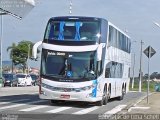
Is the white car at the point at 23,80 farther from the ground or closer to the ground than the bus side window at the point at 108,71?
closer to the ground

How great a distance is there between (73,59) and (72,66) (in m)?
0.33

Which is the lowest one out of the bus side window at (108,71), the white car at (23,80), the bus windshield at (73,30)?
the white car at (23,80)

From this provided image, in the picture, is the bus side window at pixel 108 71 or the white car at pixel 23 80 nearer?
the bus side window at pixel 108 71

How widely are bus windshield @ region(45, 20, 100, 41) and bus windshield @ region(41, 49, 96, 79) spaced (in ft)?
2.54

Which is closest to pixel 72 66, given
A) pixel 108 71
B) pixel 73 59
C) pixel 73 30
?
pixel 73 59

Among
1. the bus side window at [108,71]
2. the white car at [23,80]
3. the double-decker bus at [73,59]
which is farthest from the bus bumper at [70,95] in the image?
the white car at [23,80]

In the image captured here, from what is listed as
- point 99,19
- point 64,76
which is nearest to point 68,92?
point 64,76

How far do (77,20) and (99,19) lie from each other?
3.50 ft

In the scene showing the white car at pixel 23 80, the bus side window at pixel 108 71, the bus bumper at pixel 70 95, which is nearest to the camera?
the bus bumper at pixel 70 95

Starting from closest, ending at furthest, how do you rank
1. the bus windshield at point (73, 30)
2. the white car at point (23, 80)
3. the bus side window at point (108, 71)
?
the bus windshield at point (73, 30)
the bus side window at point (108, 71)
the white car at point (23, 80)

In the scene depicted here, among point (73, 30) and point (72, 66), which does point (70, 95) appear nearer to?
point (72, 66)

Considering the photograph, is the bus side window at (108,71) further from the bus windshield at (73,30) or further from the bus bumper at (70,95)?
the bus bumper at (70,95)

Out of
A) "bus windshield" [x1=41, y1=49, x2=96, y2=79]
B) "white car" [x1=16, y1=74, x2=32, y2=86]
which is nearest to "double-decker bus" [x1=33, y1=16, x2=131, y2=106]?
"bus windshield" [x1=41, y1=49, x2=96, y2=79]

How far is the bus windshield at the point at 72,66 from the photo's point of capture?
23.8 m
